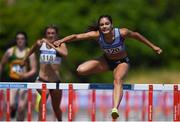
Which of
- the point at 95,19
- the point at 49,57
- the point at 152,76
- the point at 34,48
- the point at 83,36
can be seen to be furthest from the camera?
the point at 152,76

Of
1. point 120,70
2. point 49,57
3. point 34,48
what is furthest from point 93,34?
point 34,48

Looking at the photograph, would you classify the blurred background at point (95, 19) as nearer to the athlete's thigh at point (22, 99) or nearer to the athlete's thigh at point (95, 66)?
the athlete's thigh at point (22, 99)

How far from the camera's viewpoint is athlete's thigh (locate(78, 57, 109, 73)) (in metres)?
11.4

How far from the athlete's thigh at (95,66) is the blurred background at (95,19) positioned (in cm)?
1673

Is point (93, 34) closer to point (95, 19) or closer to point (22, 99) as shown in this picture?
point (22, 99)

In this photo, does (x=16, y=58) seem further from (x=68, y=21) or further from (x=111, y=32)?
(x=68, y=21)

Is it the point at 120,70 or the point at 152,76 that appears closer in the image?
the point at 120,70

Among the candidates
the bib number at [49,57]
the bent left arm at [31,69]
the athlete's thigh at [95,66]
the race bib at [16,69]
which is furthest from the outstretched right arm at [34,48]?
the athlete's thigh at [95,66]

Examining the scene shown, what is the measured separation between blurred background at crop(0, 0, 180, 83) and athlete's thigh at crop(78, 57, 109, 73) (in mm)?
16728

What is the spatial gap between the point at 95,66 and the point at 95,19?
17910mm

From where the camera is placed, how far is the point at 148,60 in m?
33.6

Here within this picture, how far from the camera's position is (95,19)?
29297mm

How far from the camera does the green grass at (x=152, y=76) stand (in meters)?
31.2

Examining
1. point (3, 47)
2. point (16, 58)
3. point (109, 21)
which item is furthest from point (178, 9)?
point (109, 21)
